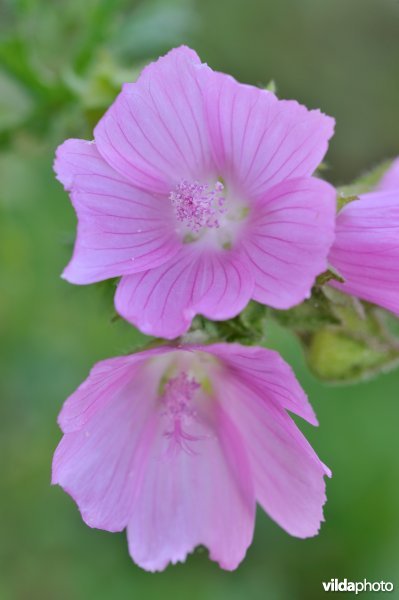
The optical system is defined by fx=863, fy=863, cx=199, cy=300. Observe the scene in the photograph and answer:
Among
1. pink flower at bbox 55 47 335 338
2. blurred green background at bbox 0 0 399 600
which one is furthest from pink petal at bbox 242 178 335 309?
blurred green background at bbox 0 0 399 600

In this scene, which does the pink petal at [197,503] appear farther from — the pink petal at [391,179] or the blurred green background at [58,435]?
the blurred green background at [58,435]

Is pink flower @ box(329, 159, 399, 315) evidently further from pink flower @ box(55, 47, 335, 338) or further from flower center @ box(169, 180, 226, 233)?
flower center @ box(169, 180, 226, 233)

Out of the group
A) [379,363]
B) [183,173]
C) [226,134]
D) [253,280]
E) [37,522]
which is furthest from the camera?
[37,522]

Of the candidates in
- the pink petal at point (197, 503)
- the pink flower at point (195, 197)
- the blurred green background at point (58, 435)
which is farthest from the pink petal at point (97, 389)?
the blurred green background at point (58, 435)

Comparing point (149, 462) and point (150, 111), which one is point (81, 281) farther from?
point (149, 462)

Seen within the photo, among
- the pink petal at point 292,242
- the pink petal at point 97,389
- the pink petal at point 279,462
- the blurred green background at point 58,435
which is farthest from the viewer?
the blurred green background at point 58,435

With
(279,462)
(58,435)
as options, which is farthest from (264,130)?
(58,435)

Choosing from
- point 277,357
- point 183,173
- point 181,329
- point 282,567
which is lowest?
point 282,567

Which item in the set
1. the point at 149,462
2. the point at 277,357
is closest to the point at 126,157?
the point at 277,357
